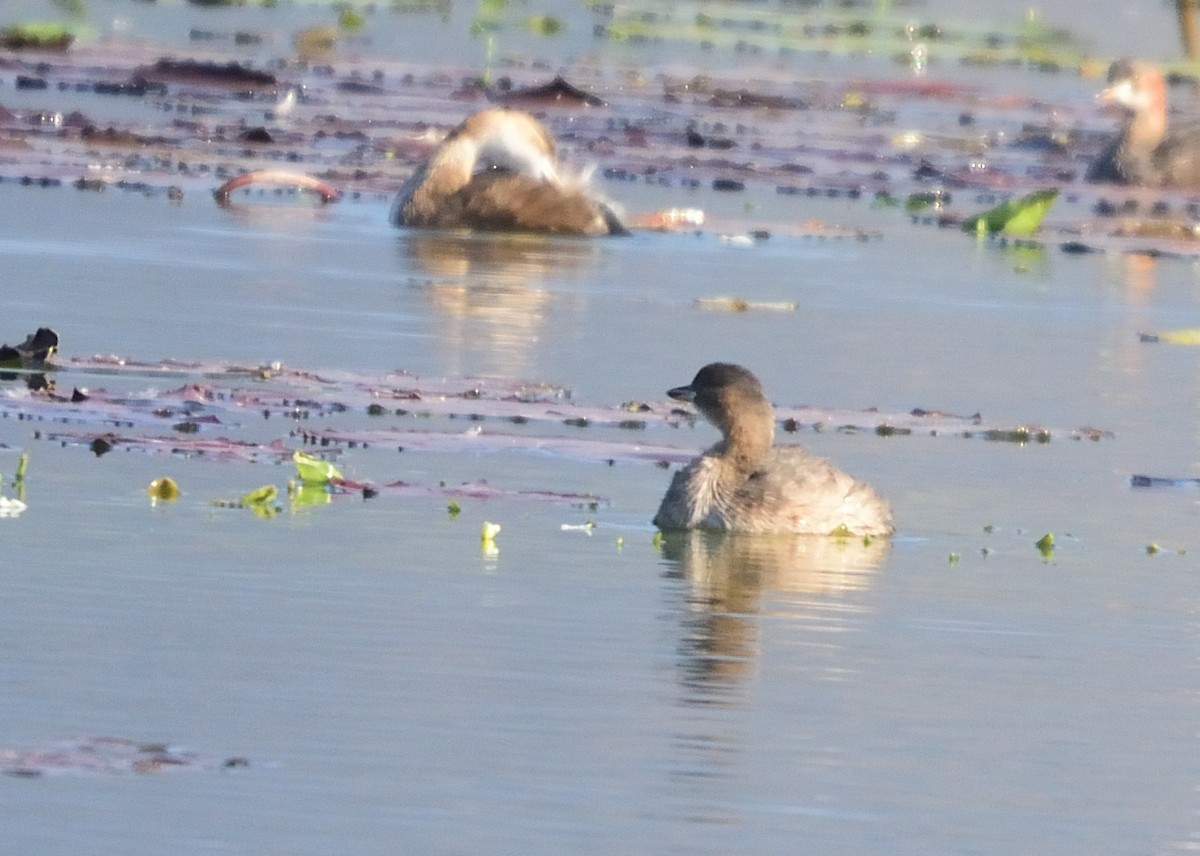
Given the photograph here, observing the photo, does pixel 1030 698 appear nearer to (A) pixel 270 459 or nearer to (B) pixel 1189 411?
(A) pixel 270 459

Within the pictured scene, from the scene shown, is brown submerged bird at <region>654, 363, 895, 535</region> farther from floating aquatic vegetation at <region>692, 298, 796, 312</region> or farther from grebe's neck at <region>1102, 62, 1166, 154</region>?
grebe's neck at <region>1102, 62, 1166, 154</region>

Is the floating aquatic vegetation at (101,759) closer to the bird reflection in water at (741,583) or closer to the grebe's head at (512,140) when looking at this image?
the bird reflection in water at (741,583)

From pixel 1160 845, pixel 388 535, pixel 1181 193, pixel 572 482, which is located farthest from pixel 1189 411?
pixel 1181 193

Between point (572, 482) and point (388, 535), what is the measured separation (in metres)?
1.14

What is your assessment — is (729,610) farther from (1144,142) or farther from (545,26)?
(545,26)

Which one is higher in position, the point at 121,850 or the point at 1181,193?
the point at 1181,193

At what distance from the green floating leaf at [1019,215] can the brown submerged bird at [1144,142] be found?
451 cm

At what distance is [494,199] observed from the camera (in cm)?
1817

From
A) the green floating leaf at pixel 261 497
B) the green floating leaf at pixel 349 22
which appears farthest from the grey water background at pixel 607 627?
the green floating leaf at pixel 349 22

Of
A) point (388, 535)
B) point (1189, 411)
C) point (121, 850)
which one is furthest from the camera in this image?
point (1189, 411)

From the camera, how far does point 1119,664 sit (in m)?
7.89

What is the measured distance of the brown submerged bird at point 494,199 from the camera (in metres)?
18.0

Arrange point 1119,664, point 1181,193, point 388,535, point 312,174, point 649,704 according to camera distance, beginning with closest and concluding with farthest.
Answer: point 649,704, point 1119,664, point 388,535, point 312,174, point 1181,193

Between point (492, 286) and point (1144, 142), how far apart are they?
376 inches
